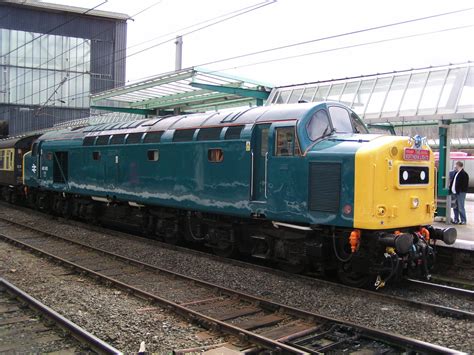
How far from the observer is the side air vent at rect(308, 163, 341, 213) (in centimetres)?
821

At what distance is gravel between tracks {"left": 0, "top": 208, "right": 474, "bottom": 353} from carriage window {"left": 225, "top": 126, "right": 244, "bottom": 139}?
2.72 meters

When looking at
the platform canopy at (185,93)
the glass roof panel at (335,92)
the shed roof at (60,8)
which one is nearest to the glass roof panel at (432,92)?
the glass roof panel at (335,92)

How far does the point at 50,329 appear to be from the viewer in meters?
6.45

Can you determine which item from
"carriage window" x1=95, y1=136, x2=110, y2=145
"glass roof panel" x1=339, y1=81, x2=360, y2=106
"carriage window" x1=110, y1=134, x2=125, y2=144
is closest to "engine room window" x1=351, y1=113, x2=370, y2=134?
"glass roof panel" x1=339, y1=81, x2=360, y2=106

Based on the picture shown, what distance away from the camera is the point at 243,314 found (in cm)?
720

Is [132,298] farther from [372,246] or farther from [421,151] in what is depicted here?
[421,151]

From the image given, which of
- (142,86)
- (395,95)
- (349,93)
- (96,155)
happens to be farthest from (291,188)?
(142,86)

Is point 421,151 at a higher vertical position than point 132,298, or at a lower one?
higher

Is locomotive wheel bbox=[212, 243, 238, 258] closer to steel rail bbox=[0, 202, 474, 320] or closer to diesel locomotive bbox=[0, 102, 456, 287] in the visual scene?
diesel locomotive bbox=[0, 102, 456, 287]

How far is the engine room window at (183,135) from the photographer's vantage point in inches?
451

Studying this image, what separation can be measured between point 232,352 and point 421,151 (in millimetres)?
5297

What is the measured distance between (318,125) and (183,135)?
3.82 m

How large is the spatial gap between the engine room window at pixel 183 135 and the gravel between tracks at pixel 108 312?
12.9ft

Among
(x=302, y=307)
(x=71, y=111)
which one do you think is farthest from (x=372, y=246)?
(x=71, y=111)
